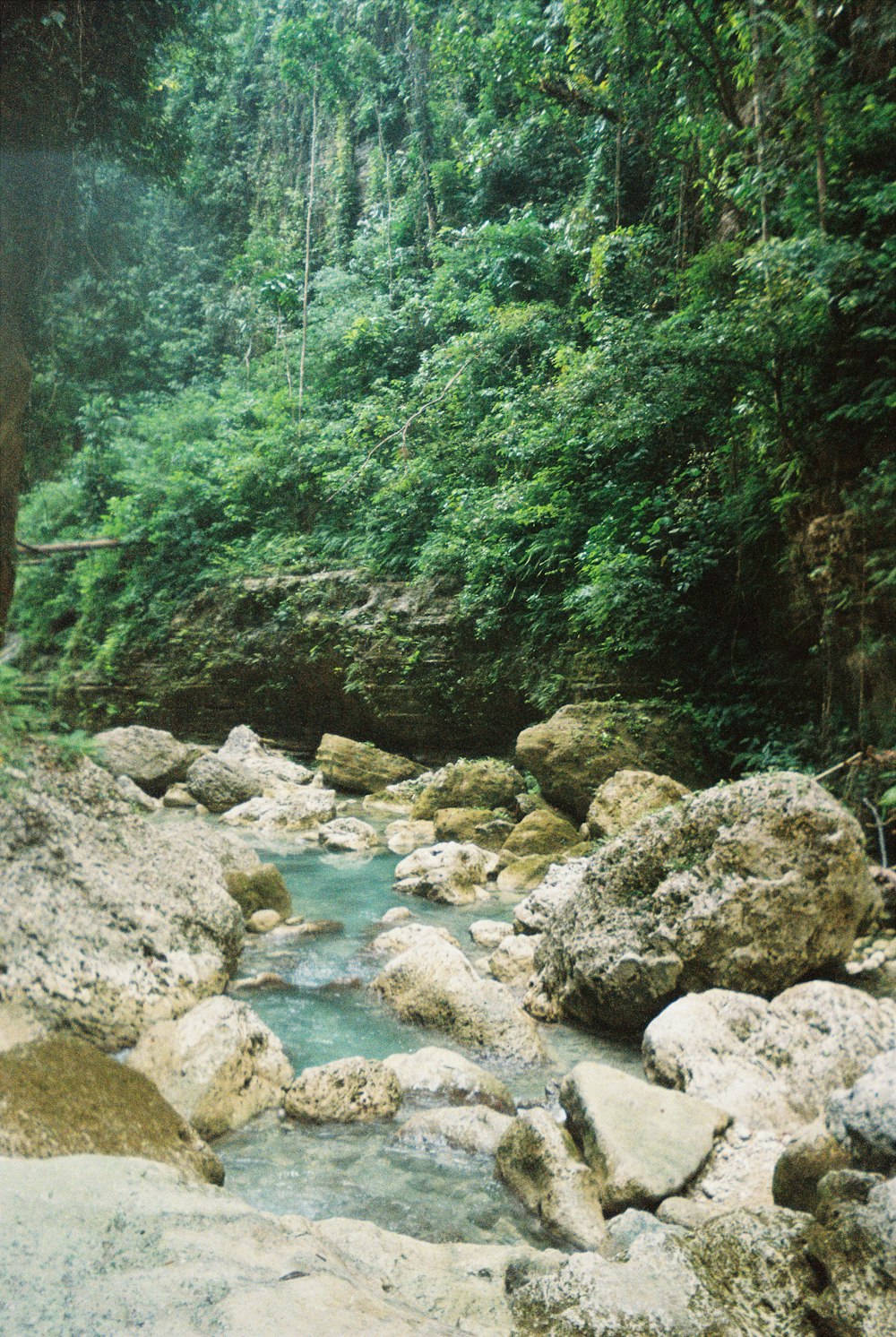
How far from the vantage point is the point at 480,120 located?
16.6 m

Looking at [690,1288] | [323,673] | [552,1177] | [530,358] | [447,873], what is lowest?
[552,1177]

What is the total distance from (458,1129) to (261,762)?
347 inches

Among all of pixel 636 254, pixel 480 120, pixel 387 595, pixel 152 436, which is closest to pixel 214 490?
pixel 152 436

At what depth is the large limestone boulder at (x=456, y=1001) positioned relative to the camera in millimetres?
3762

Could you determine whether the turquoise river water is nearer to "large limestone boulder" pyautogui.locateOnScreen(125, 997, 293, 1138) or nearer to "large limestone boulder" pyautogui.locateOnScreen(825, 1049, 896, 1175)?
"large limestone boulder" pyautogui.locateOnScreen(125, 997, 293, 1138)

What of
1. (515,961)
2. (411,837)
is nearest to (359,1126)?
(515,961)

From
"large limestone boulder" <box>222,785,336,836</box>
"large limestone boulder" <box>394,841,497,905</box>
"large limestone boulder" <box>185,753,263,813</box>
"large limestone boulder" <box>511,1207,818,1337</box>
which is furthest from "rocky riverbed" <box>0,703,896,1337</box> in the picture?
"large limestone boulder" <box>185,753,263,813</box>

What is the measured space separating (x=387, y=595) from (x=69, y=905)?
8806 mm

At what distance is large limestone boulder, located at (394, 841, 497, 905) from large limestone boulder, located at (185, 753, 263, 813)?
3.68 meters

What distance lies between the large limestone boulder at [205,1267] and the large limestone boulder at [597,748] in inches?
220

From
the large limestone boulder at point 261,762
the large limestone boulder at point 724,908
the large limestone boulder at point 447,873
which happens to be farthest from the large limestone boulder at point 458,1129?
the large limestone boulder at point 261,762

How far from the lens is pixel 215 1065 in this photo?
302cm

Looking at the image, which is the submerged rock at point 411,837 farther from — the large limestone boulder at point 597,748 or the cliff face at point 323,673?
the cliff face at point 323,673

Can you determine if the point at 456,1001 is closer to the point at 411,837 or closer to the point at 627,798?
the point at 627,798
